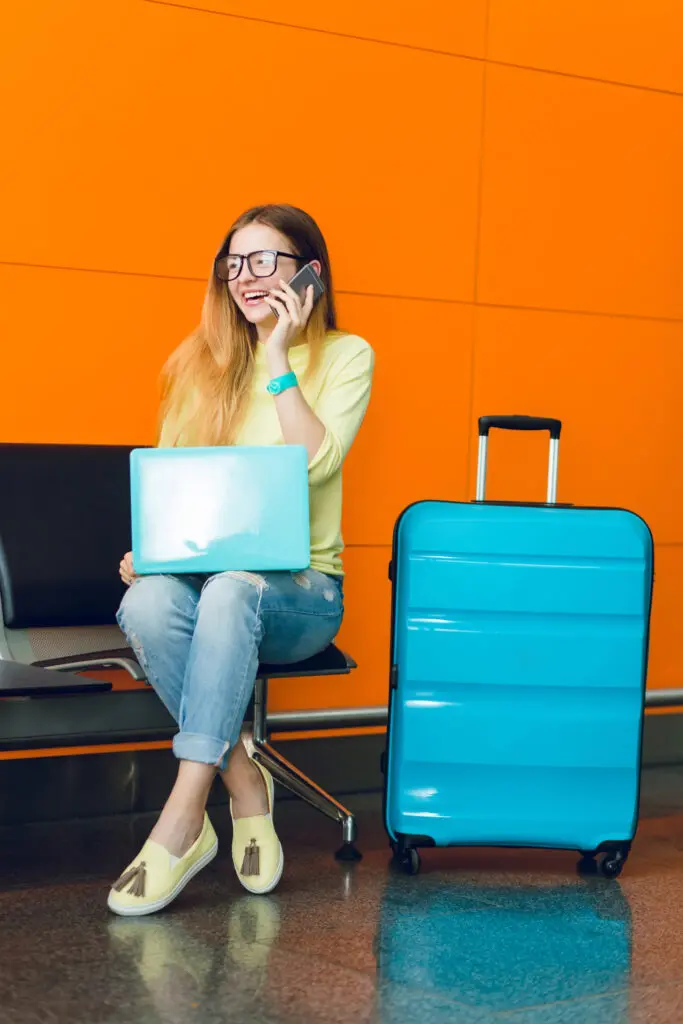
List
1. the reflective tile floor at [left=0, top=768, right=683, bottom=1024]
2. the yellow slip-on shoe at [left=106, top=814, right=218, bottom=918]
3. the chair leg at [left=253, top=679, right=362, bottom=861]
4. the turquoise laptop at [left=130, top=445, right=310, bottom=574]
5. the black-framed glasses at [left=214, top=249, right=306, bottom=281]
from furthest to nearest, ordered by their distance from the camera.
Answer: the chair leg at [left=253, top=679, right=362, bottom=861] < the black-framed glasses at [left=214, top=249, right=306, bottom=281] < the turquoise laptop at [left=130, top=445, right=310, bottom=574] < the yellow slip-on shoe at [left=106, top=814, right=218, bottom=918] < the reflective tile floor at [left=0, top=768, right=683, bottom=1024]

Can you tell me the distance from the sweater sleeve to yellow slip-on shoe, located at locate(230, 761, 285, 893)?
24.7 inches

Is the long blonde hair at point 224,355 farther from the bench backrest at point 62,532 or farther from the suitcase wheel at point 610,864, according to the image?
the suitcase wheel at point 610,864

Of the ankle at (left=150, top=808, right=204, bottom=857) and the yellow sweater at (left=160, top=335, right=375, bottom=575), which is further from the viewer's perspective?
the yellow sweater at (left=160, top=335, right=375, bottom=575)

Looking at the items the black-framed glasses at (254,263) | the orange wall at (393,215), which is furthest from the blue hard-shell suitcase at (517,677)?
the orange wall at (393,215)

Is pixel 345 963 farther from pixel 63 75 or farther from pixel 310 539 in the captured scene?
pixel 63 75

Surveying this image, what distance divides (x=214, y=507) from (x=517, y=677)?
2.21 ft

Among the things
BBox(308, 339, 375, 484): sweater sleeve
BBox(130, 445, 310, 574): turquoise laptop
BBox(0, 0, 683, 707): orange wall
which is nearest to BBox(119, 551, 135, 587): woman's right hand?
BBox(130, 445, 310, 574): turquoise laptop

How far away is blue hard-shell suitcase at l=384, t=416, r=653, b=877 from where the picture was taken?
7.43 ft

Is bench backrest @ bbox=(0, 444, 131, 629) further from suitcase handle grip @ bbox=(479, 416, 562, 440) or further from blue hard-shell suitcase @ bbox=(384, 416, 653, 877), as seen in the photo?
suitcase handle grip @ bbox=(479, 416, 562, 440)

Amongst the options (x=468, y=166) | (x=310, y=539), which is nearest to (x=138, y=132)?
(x=468, y=166)

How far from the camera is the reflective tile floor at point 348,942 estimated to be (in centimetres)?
166

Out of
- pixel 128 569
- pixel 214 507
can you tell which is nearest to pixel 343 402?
pixel 214 507

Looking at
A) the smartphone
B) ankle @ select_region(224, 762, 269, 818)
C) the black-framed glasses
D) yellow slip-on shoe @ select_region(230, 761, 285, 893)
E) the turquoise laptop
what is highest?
the black-framed glasses

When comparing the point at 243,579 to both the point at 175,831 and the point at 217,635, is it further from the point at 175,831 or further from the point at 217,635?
the point at 175,831
